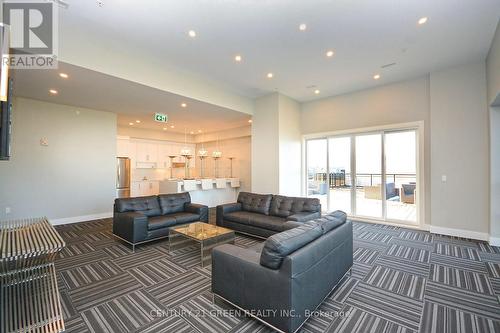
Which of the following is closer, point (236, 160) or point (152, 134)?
point (152, 134)

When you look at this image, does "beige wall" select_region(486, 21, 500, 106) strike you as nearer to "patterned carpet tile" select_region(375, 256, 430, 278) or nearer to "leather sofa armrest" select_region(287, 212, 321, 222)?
"patterned carpet tile" select_region(375, 256, 430, 278)

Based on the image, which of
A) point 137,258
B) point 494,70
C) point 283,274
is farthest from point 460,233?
point 137,258

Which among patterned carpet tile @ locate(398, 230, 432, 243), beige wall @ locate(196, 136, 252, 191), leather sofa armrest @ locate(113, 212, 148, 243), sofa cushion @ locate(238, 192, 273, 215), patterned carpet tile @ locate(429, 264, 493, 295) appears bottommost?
patterned carpet tile @ locate(429, 264, 493, 295)

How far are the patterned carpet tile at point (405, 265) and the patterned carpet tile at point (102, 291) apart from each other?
3.56 meters

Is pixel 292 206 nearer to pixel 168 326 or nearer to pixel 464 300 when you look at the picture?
pixel 464 300

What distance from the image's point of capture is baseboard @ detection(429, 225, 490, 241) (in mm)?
4305

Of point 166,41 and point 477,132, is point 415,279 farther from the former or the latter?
point 166,41

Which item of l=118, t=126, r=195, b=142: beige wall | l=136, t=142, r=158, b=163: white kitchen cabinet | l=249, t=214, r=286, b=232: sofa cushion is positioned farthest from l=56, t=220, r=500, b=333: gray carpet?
l=118, t=126, r=195, b=142: beige wall

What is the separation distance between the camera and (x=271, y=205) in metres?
4.82

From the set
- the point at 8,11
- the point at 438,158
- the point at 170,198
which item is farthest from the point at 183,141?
the point at 438,158

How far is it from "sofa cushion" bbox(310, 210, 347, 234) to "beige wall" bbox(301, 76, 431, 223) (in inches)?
147

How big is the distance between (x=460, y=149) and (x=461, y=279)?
10.0 ft

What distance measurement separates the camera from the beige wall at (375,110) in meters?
5.09

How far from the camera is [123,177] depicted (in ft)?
25.0
